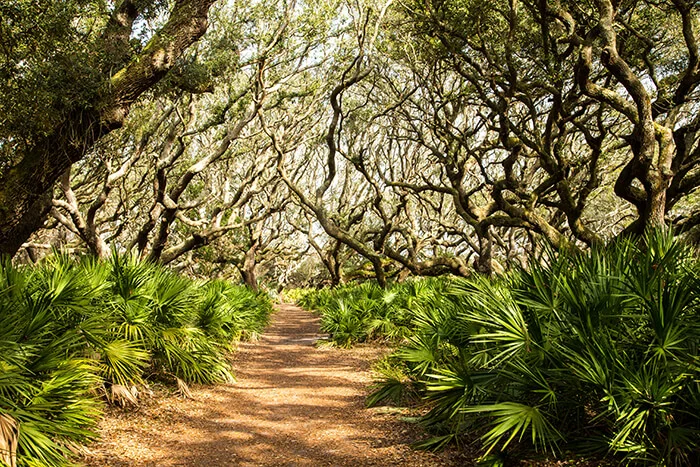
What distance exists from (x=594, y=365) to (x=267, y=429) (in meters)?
4.02

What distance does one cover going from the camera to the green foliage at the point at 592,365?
11.3 ft

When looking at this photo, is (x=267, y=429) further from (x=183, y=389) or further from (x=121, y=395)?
(x=121, y=395)

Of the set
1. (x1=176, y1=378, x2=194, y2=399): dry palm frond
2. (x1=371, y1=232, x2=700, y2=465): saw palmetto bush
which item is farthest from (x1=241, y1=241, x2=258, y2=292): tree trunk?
(x1=371, y1=232, x2=700, y2=465): saw palmetto bush

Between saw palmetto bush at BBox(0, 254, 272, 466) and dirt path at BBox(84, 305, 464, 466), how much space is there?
1.28ft

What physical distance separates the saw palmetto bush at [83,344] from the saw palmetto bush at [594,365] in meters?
3.23

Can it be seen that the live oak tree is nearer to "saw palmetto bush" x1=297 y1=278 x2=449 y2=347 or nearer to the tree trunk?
"saw palmetto bush" x1=297 y1=278 x2=449 y2=347

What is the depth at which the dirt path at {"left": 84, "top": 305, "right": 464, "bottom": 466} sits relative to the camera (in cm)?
506

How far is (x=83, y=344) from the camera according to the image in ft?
18.1

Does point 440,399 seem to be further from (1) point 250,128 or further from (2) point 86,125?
(1) point 250,128

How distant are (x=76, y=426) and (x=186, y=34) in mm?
6812

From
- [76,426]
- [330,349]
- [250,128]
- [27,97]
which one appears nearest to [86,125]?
[27,97]


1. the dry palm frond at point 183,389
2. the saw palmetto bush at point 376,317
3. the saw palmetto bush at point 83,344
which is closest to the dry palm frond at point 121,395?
the saw palmetto bush at point 83,344

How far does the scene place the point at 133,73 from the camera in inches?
340

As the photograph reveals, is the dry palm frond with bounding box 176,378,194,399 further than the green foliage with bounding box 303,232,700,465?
Yes
